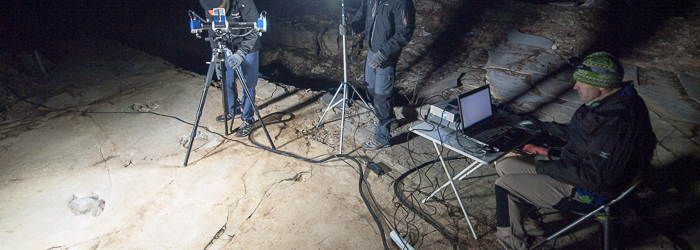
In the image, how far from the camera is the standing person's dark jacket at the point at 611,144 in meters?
1.59

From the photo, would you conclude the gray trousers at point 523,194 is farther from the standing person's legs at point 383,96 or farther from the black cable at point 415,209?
the standing person's legs at point 383,96

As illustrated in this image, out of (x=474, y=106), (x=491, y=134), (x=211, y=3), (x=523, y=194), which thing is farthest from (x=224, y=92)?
(x=523, y=194)

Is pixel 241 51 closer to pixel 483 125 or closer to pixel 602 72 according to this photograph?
pixel 483 125

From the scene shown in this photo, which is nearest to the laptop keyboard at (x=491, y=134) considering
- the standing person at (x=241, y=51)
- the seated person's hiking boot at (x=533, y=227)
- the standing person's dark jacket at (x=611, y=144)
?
the standing person's dark jacket at (x=611, y=144)

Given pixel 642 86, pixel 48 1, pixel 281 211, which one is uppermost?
pixel 48 1

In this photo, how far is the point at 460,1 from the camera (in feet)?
24.0

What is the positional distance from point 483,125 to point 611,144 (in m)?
0.84

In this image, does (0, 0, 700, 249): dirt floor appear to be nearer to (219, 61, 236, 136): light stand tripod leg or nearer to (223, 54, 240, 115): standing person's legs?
(219, 61, 236, 136): light stand tripod leg

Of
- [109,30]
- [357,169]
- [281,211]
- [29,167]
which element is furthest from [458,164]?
[109,30]

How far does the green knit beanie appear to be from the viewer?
1679 millimetres

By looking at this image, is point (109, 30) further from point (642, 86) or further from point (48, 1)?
point (642, 86)

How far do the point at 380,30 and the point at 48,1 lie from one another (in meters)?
9.15

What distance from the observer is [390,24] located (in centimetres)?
297

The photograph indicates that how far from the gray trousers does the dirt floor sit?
0.72ft
